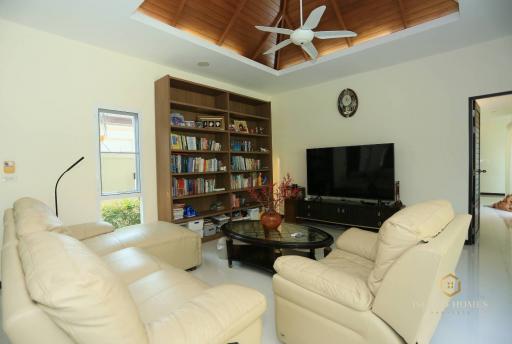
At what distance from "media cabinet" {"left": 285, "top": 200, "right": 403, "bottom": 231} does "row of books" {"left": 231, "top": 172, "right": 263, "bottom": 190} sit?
0.71 metres

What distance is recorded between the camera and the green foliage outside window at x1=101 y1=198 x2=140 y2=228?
3494 millimetres

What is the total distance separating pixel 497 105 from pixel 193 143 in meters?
6.68

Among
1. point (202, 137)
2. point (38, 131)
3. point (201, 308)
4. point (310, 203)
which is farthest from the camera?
point (310, 203)

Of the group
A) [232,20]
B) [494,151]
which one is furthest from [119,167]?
[494,151]

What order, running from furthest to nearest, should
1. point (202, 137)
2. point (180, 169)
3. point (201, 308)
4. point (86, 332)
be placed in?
point (202, 137)
point (180, 169)
point (201, 308)
point (86, 332)

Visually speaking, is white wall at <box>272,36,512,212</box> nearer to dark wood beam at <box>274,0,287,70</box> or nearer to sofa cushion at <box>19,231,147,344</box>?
dark wood beam at <box>274,0,287,70</box>

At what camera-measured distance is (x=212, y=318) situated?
1.08 meters

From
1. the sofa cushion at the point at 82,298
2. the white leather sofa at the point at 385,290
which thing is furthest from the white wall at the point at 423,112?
the sofa cushion at the point at 82,298

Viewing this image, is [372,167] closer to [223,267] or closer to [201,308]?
[223,267]

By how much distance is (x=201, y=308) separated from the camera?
1129 mm

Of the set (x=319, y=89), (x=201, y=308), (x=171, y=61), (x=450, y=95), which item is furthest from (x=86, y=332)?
(x=319, y=89)

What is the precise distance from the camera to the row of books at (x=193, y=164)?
3.87 metres

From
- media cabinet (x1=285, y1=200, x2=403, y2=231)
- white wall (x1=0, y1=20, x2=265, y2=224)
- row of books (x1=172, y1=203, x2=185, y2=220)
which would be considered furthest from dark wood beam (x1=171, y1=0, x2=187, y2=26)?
media cabinet (x1=285, y1=200, x2=403, y2=231)

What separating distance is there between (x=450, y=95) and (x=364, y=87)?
1.23 meters
